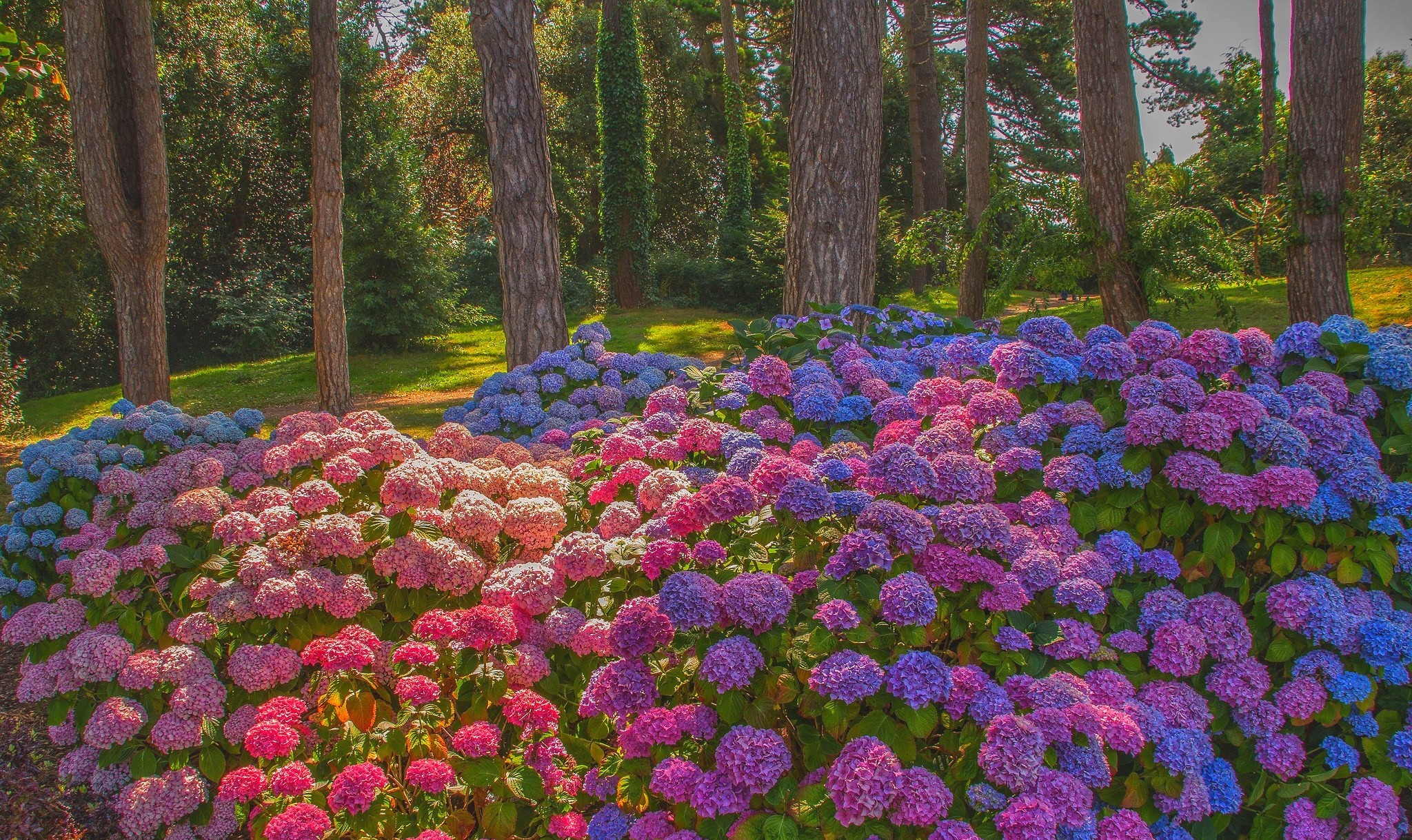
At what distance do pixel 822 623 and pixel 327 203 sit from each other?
28.1ft

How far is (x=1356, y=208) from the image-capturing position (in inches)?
287

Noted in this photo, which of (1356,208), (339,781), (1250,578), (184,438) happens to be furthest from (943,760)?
(1356,208)

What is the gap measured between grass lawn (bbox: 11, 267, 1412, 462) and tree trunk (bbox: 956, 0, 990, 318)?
0.57 m

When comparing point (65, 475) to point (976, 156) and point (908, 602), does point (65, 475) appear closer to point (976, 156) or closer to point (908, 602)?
point (908, 602)

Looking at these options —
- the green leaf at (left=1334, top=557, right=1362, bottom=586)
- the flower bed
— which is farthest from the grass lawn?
the green leaf at (left=1334, top=557, right=1362, bottom=586)

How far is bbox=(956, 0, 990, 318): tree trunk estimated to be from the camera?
35.5 ft

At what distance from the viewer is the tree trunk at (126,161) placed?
6.49 m

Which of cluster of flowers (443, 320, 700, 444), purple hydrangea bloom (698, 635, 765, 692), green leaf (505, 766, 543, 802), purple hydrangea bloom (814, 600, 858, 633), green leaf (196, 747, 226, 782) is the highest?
cluster of flowers (443, 320, 700, 444)

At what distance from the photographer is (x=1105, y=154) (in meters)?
8.33

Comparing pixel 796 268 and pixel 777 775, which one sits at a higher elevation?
pixel 796 268

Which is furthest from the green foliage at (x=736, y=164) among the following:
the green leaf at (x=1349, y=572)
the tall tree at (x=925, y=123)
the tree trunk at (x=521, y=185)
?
the green leaf at (x=1349, y=572)

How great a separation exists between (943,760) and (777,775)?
409 millimetres

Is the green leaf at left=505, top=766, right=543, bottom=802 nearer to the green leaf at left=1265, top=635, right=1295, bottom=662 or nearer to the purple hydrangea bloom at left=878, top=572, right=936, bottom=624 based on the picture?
the purple hydrangea bloom at left=878, top=572, right=936, bottom=624

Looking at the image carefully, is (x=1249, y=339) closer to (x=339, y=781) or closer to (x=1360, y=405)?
(x=1360, y=405)
